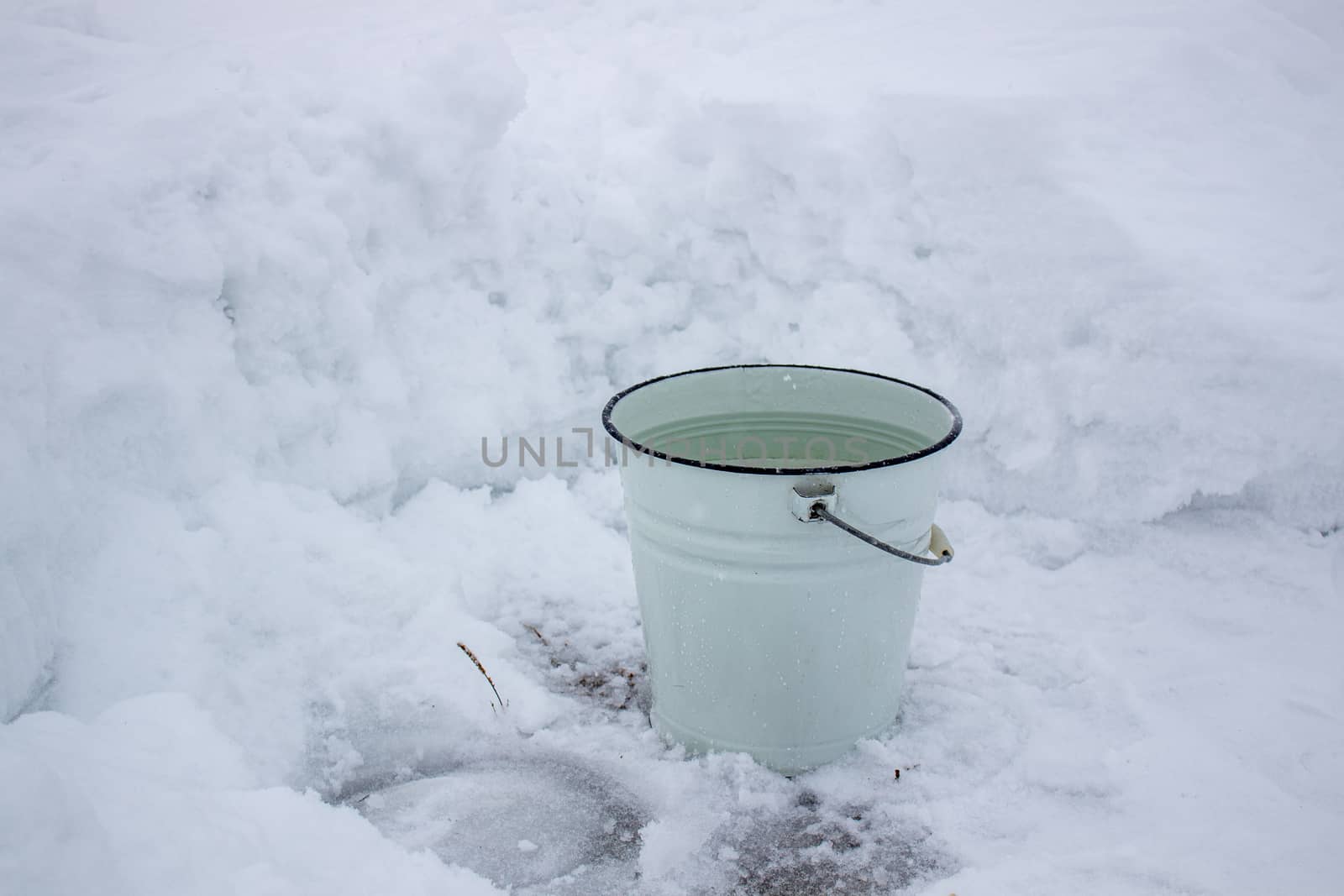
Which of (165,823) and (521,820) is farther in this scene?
(521,820)

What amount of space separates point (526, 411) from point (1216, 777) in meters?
2.02

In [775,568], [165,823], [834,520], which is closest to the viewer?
[165,823]

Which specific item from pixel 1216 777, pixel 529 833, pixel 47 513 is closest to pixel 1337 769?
pixel 1216 777

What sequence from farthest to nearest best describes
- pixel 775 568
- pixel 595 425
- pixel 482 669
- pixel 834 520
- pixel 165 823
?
pixel 595 425 → pixel 482 669 → pixel 775 568 → pixel 834 520 → pixel 165 823

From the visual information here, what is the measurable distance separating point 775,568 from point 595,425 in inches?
A: 58.7

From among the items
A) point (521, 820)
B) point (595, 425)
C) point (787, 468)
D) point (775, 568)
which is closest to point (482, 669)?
point (521, 820)

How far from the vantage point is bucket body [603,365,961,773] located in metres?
1.65

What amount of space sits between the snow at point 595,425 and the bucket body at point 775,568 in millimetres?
124

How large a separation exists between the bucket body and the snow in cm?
12

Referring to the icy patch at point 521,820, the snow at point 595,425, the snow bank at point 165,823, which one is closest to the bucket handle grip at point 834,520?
the snow at point 595,425

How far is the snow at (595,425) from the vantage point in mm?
1646

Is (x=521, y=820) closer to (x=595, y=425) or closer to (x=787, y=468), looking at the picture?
(x=787, y=468)

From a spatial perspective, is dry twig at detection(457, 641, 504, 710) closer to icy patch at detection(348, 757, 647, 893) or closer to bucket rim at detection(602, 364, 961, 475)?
icy patch at detection(348, 757, 647, 893)

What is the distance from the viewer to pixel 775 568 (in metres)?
1.68
